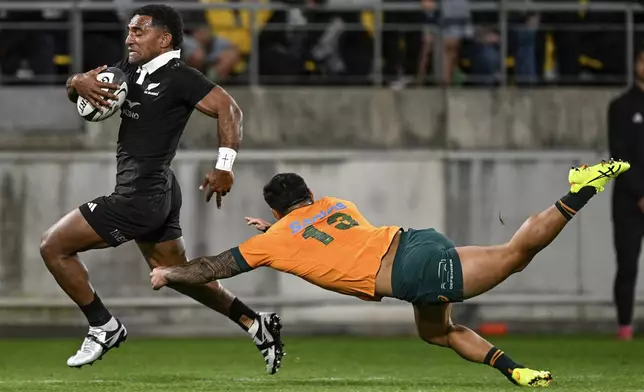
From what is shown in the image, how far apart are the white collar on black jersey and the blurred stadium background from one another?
472cm

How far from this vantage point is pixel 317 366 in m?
10.5

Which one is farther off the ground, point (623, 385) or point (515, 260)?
point (515, 260)

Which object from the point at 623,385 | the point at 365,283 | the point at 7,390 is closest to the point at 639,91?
the point at 623,385

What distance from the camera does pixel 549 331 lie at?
14070 mm

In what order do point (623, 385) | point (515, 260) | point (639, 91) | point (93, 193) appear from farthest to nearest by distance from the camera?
point (93, 193)
point (639, 91)
point (623, 385)
point (515, 260)

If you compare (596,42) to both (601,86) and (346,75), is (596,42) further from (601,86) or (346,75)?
(346,75)

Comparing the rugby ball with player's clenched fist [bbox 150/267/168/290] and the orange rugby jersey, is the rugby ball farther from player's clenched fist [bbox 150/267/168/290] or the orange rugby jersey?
the orange rugby jersey

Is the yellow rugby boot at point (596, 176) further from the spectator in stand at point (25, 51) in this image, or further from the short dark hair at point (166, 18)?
the spectator in stand at point (25, 51)

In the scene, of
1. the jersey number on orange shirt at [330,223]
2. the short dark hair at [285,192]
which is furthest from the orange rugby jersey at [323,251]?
the short dark hair at [285,192]

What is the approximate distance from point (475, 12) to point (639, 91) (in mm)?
2378

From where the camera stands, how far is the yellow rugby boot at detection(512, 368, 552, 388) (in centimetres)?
807

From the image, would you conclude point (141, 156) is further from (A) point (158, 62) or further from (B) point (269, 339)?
(B) point (269, 339)

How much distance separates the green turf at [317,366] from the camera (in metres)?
8.75

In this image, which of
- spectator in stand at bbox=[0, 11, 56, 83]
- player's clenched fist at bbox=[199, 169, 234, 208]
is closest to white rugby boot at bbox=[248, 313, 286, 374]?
player's clenched fist at bbox=[199, 169, 234, 208]
